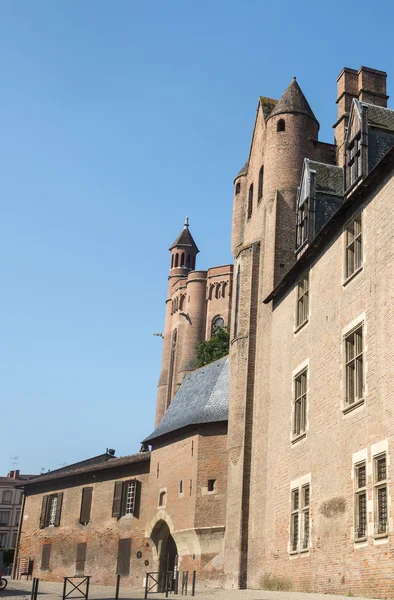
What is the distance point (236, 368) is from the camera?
28641 millimetres

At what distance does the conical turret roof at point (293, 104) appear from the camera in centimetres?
3064

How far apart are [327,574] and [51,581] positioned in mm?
26075

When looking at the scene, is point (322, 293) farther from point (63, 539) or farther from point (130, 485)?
point (63, 539)

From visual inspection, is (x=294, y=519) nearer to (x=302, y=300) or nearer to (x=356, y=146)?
(x=302, y=300)

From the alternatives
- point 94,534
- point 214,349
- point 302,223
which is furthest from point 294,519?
point 214,349

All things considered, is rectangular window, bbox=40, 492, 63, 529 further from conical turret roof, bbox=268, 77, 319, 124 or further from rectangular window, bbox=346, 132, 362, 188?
rectangular window, bbox=346, 132, 362, 188

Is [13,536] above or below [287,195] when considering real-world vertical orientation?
below

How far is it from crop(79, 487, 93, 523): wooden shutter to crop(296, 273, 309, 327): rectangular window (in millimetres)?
21280

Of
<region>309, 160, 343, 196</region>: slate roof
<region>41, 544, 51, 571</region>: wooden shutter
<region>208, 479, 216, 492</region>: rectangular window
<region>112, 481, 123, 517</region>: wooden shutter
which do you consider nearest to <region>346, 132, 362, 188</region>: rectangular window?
<region>309, 160, 343, 196</region>: slate roof

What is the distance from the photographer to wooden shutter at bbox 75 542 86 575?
38.9 meters

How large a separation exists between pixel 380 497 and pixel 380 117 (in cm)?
1106

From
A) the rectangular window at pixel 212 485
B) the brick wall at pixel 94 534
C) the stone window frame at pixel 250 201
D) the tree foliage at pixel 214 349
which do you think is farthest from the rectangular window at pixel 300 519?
the tree foliage at pixel 214 349

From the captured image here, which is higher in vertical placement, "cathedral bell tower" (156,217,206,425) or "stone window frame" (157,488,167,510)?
"cathedral bell tower" (156,217,206,425)

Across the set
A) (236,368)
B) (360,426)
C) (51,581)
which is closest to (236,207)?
(236,368)
